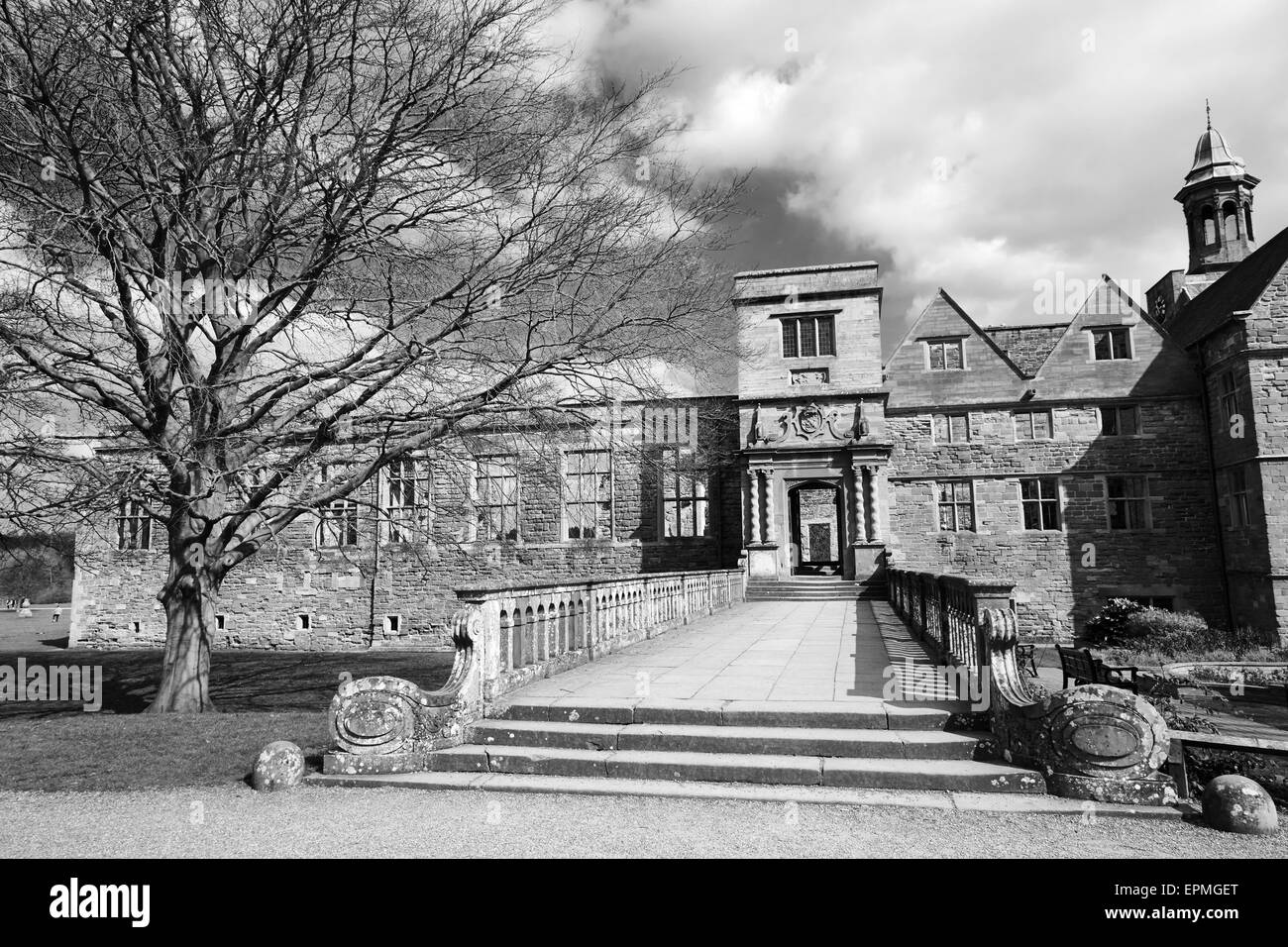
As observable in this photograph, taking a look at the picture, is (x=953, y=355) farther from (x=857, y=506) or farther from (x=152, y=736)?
(x=152, y=736)

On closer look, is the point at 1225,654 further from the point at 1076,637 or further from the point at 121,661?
the point at 121,661

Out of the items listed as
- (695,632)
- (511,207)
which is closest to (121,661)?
(695,632)

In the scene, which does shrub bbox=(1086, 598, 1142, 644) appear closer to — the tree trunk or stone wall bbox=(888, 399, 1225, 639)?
stone wall bbox=(888, 399, 1225, 639)

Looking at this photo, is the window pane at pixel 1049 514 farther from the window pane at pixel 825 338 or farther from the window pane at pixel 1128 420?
the window pane at pixel 825 338

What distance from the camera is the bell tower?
110 ft

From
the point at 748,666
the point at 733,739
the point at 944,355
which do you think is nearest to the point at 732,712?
the point at 733,739

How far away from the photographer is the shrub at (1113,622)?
22359 millimetres

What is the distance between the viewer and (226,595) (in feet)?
95.5

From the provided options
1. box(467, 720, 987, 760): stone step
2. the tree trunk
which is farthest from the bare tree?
box(467, 720, 987, 760): stone step

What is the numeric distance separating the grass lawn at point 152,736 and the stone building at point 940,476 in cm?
887

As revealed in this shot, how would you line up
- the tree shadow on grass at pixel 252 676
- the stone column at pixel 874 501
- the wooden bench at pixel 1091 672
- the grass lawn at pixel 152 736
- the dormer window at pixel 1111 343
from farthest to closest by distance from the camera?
1. the dormer window at pixel 1111 343
2. the stone column at pixel 874 501
3. the tree shadow on grass at pixel 252 676
4. the wooden bench at pixel 1091 672
5. the grass lawn at pixel 152 736

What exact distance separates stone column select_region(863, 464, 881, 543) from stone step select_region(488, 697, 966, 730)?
17.4 meters

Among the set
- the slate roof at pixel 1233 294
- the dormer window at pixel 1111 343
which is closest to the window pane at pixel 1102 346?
the dormer window at pixel 1111 343
